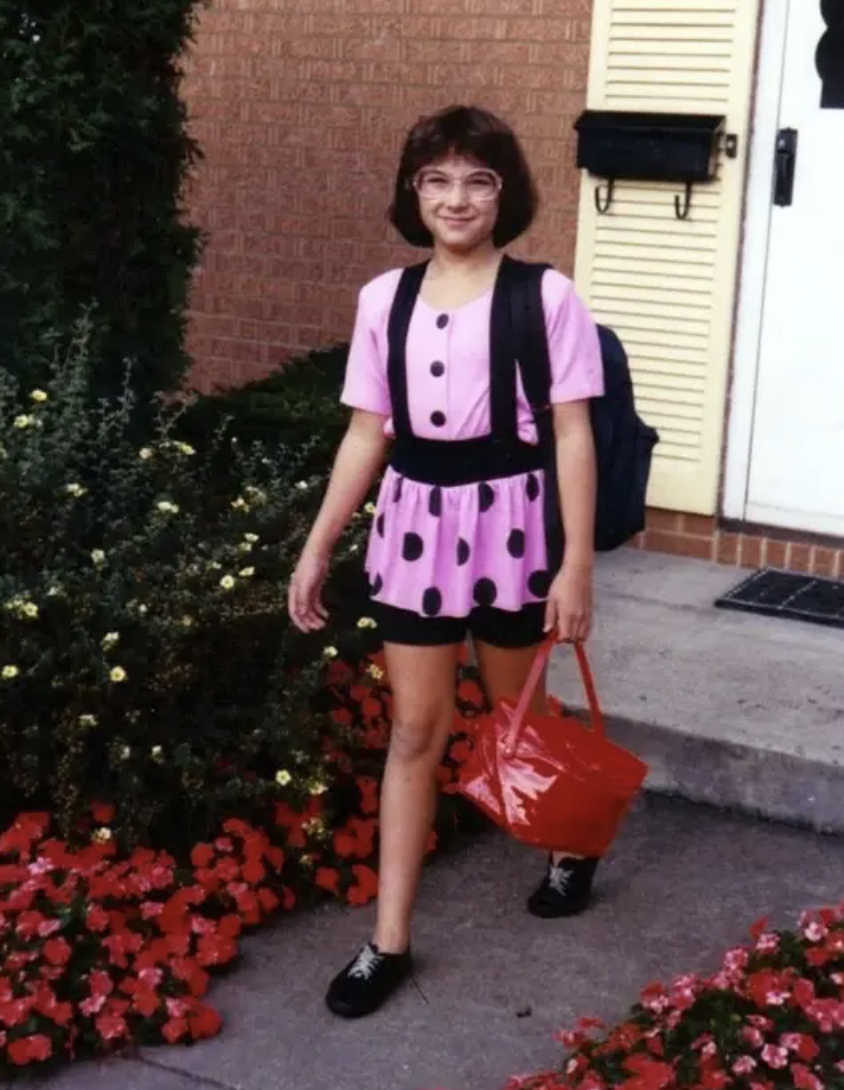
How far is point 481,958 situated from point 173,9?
265cm

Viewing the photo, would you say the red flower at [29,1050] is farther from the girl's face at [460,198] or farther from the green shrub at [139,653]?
the girl's face at [460,198]

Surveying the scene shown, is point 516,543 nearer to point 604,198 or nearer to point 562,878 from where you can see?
point 562,878

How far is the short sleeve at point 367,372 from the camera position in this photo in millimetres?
3432

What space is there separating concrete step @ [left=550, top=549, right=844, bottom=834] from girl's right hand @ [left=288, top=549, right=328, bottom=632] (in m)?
Answer: 1.24

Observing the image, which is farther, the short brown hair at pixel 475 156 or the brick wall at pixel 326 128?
the brick wall at pixel 326 128

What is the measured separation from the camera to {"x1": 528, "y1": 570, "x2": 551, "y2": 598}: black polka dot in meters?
3.48

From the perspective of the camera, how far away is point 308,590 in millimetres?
3557

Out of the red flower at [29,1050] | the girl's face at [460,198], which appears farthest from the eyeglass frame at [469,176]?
the red flower at [29,1050]

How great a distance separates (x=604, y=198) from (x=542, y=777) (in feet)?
10.3

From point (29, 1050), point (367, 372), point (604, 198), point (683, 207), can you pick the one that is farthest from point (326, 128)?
point (29, 1050)

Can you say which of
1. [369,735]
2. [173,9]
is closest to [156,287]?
[173,9]

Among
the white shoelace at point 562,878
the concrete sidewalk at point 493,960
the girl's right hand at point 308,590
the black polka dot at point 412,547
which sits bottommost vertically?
the concrete sidewalk at point 493,960

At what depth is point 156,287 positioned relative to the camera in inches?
201

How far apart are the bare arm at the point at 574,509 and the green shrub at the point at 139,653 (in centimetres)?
87
